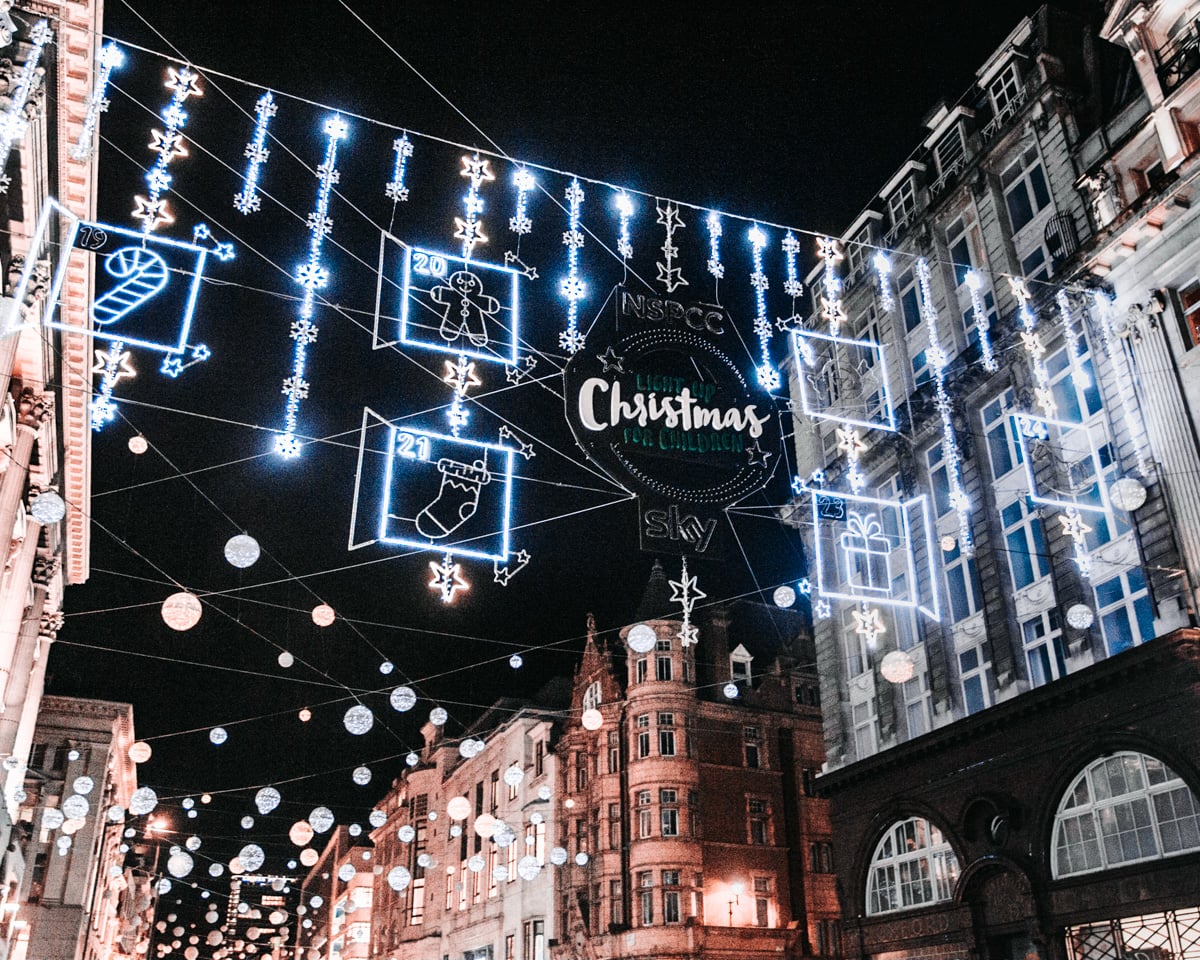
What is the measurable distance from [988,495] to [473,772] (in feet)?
141

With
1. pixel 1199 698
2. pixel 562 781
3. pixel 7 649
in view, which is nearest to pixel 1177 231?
pixel 1199 698

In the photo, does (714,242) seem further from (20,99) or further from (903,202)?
(903,202)

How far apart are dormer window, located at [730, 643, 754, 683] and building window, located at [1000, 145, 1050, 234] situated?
86.2ft

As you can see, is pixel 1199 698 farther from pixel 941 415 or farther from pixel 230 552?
pixel 230 552

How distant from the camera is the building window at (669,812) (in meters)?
39.7

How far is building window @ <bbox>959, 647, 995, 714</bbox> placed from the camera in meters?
21.9

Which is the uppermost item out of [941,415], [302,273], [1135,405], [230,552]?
[941,415]

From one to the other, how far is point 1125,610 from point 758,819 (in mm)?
26479

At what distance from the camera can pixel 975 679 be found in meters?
22.5

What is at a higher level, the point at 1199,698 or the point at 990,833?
the point at 1199,698

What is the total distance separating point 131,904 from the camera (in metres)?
86.8

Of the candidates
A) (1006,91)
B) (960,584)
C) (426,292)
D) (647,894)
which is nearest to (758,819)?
(647,894)

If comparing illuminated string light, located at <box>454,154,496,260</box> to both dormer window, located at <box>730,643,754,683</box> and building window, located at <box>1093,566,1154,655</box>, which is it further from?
dormer window, located at <box>730,643,754,683</box>

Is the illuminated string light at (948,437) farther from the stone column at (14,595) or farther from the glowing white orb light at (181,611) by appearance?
the stone column at (14,595)
